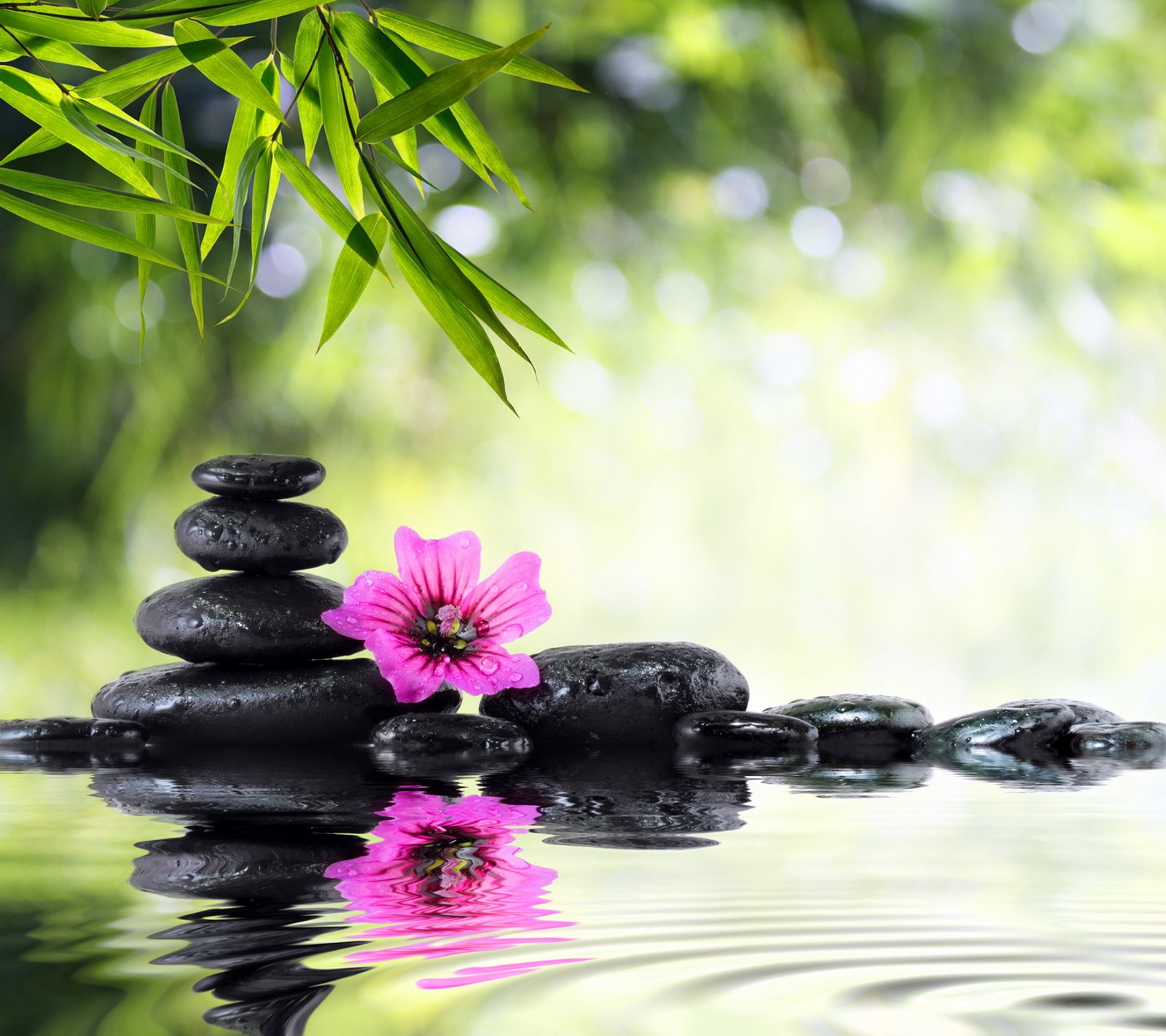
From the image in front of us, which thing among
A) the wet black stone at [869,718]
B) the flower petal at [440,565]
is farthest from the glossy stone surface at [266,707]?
the wet black stone at [869,718]

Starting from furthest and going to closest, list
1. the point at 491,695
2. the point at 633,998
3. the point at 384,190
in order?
the point at 491,695
the point at 384,190
the point at 633,998

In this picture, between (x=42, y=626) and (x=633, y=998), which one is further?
(x=42, y=626)

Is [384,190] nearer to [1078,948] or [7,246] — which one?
[1078,948]

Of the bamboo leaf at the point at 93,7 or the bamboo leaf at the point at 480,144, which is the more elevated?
the bamboo leaf at the point at 480,144

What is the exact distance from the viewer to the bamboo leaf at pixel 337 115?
762 mm

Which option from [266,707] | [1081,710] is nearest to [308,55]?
[266,707]

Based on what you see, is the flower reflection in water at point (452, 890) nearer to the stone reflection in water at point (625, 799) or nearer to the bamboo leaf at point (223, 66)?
the stone reflection in water at point (625, 799)

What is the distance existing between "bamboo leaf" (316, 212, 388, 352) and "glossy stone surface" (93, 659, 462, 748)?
628 millimetres

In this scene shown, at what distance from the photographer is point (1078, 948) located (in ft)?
1.41

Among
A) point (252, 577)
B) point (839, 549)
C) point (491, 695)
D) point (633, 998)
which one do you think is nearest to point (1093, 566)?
point (839, 549)

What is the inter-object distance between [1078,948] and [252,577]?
118 cm

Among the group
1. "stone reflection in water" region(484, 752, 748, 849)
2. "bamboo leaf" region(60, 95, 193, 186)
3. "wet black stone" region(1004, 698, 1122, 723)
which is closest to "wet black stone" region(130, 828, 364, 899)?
"stone reflection in water" region(484, 752, 748, 849)

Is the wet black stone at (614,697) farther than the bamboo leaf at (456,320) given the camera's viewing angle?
Yes

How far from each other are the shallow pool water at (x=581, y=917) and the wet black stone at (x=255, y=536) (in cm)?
63
